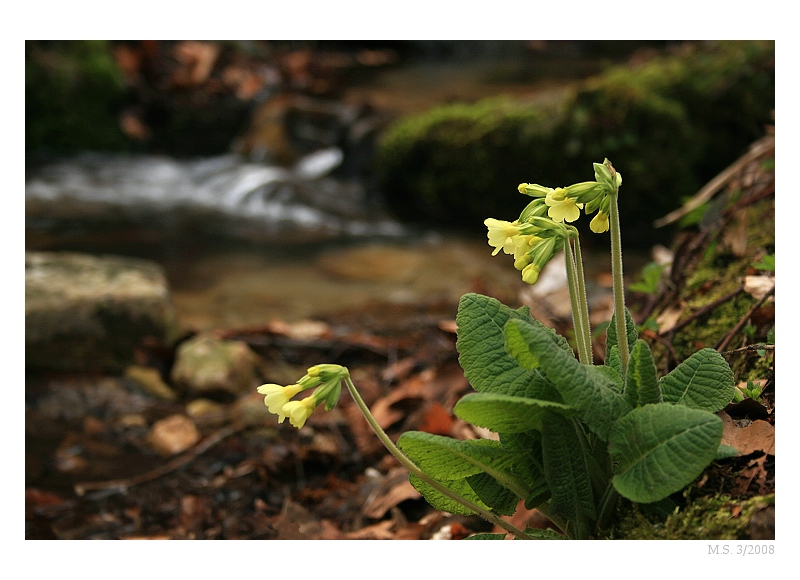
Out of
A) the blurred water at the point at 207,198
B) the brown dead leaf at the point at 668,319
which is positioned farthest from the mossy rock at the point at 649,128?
the brown dead leaf at the point at 668,319

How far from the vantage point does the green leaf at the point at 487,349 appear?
1394mm

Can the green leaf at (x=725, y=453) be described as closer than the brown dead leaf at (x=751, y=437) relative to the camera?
Yes

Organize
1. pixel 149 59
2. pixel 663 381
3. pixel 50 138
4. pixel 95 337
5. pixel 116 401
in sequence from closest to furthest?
pixel 663 381 < pixel 116 401 < pixel 95 337 < pixel 50 138 < pixel 149 59

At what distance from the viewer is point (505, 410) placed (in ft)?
4.17

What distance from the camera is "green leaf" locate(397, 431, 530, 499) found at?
135 centimetres

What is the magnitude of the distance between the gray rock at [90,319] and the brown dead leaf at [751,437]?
9.06ft

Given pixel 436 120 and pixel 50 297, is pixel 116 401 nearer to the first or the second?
A: pixel 50 297

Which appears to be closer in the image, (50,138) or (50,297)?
(50,297)

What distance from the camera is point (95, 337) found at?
3424mm

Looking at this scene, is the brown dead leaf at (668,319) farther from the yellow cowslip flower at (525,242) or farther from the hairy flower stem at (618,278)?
the yellow cowslip flower at (525,242)

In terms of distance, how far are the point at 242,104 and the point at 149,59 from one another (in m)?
1.29

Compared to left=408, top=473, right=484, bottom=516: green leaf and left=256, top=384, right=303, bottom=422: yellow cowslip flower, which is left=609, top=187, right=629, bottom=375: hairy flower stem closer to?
left=408, top=473, right=484, bottom=516: green leaf

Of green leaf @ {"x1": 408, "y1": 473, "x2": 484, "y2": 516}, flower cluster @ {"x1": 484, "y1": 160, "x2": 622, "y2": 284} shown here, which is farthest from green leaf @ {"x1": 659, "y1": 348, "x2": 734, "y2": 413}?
green leaf @ {"x1": 408, "y1": 473, "x2": 484, "y2": 516}

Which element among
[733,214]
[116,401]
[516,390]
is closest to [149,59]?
[116,401]
